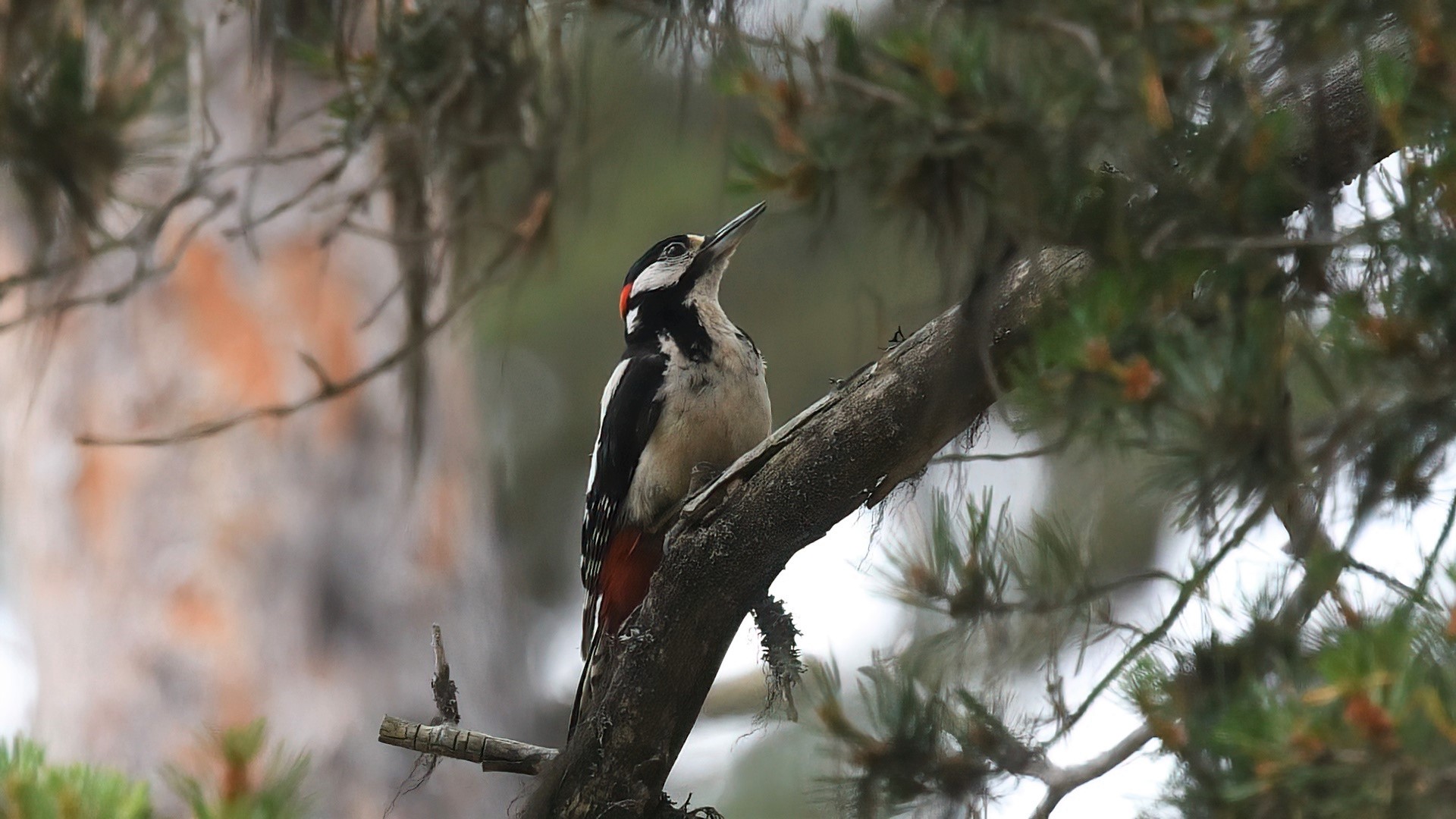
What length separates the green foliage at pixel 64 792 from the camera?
41.6 inches

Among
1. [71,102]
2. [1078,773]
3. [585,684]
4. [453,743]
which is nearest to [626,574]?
[585,684]

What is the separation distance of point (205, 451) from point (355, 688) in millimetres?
745

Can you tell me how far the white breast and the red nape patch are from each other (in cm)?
5

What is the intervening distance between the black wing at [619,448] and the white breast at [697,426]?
28mm

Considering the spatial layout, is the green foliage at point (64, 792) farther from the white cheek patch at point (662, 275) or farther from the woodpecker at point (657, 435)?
the white cheek patch at point (662, 275)

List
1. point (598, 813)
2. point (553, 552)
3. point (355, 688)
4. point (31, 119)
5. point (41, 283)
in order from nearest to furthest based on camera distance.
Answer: point (31, 119) → point (598, 813) → point (41, 283) → point (355, 688) → point (553, 552)

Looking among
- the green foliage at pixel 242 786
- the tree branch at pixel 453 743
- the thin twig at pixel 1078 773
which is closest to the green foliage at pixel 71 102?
the tree branch at pixel 453 743

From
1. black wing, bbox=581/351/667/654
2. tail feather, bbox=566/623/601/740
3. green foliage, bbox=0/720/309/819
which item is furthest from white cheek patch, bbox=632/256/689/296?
green foliage, bbox=0/720/309/819

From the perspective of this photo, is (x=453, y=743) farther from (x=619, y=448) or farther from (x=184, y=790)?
(x=619, y=448)

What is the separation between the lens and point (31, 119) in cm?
160

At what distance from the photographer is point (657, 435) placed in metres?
2.35

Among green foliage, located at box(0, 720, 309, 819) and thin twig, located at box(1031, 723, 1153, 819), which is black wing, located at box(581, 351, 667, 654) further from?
green foliage, located at box(0, 720, 309, 819)

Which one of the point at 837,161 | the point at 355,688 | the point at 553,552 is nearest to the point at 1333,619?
the point at 837,161

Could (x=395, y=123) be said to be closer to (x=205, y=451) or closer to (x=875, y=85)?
(x=875, y=85)
